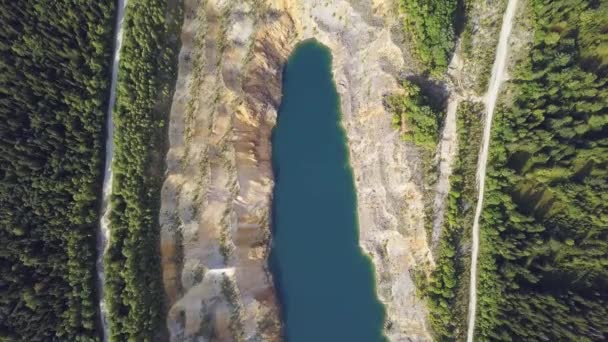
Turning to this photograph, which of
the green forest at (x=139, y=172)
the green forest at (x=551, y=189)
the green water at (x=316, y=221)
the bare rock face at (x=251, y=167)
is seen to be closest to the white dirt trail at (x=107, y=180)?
the green forest at (x=139, y=172)

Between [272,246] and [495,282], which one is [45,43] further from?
[495,282]

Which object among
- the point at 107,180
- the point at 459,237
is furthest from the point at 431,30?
the point at 107,180

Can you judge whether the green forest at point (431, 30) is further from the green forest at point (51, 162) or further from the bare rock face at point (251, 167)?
the green forest at point (51, 162)

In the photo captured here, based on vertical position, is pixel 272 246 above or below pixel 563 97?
below

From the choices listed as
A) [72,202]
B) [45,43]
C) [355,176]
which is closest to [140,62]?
[45,43]

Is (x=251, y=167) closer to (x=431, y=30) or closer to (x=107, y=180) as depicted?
(x=107, y=180)

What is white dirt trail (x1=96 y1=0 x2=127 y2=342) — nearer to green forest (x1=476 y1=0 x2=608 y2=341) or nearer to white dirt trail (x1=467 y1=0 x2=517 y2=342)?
white dirt trail (x1=467 y1=0 x2=517 y2=342)
